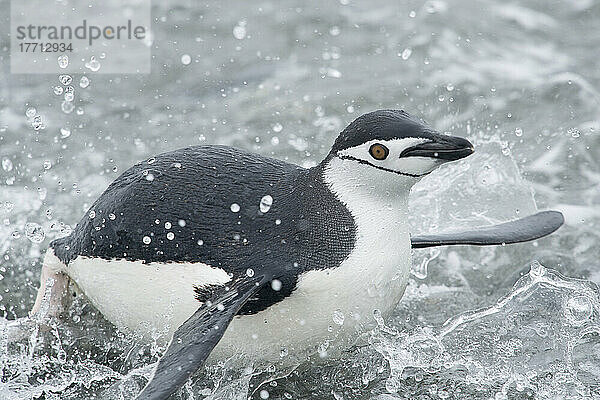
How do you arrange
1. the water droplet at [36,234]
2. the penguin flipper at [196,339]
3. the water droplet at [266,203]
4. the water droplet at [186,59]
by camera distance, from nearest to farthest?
the penguin flipper at [196,339], the water droplet at [266,203], the water droplet at [36,234], the water droplet at [186,59]

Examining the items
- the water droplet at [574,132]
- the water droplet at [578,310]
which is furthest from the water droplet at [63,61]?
the water droplet at [574,132]

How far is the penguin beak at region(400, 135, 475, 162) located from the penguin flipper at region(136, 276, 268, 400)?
743mm

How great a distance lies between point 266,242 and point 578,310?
157cm

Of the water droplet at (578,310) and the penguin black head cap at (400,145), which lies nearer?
the penguin black head cap at (400,145)

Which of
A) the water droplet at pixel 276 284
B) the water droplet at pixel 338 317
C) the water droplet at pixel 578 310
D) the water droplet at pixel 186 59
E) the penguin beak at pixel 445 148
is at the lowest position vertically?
the water droplet at pixel 186 59

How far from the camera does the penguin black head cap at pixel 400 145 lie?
318cm

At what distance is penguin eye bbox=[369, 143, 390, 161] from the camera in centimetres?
324

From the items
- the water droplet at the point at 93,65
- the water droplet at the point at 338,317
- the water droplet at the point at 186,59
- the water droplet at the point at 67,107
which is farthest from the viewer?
the water droplet at the point at 186,59

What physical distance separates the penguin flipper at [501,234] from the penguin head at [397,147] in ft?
2.55

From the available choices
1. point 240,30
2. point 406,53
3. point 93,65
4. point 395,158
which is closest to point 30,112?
point 93,65

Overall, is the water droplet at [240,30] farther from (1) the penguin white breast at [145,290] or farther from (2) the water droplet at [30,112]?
(1) the penguin white breast at [145,290]

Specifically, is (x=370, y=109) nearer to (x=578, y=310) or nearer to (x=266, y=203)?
(x=578, y=310)

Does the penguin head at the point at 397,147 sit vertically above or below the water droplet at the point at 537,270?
above

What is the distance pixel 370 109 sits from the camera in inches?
276
